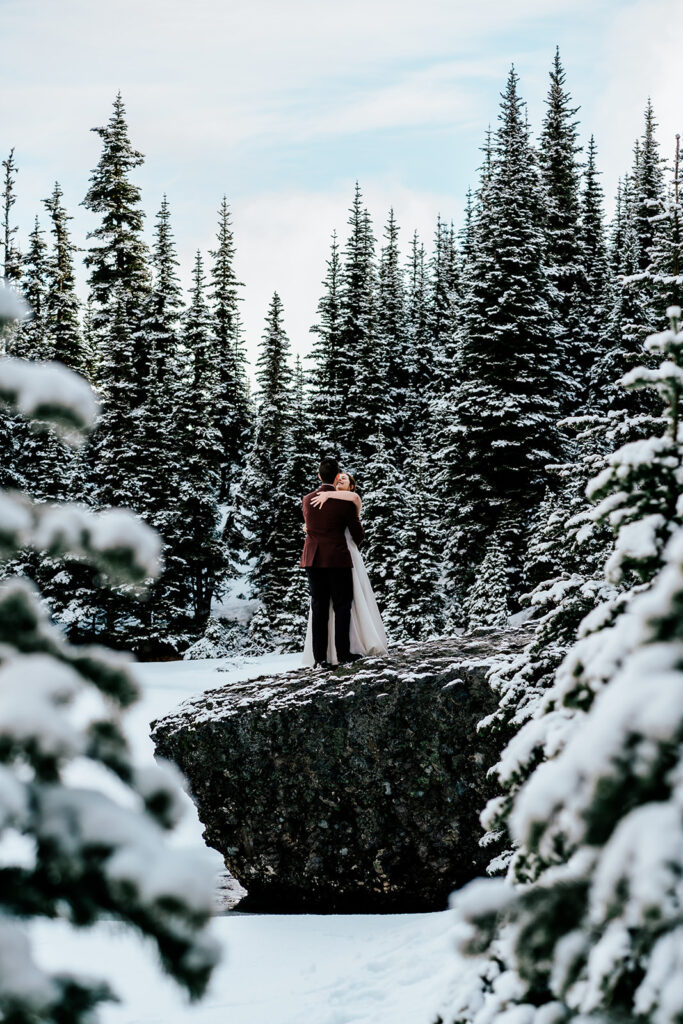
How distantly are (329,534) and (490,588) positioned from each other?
1282 centimetres

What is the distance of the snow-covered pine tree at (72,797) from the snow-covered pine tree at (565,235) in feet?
77.8

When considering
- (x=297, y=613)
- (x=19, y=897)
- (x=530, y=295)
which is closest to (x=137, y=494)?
(x=297, y=613)

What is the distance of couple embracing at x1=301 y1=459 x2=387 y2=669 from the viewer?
7.83m

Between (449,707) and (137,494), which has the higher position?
(137,494)

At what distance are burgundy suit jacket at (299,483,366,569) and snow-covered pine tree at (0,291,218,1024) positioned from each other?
6086 millimetres

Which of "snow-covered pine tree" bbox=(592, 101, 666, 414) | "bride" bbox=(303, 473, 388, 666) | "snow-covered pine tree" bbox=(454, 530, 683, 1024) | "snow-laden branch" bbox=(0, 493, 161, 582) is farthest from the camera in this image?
"snow-covered pine tree" bbox=(592, 101, 666, 414)

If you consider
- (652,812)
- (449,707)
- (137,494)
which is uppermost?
(137,494)

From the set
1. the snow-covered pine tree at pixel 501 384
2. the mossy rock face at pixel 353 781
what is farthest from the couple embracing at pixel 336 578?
the snow-covered pine tree at pixel 501 384

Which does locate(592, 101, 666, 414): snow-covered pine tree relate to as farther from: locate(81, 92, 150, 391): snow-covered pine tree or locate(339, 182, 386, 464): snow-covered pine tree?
locate(81, 92, 150, 391): snow-covered pine tree

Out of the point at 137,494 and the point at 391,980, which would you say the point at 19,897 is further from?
the point at 137,494

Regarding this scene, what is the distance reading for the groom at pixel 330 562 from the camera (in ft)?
25.6

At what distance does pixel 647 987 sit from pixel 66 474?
3014cm

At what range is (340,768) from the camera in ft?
22.4

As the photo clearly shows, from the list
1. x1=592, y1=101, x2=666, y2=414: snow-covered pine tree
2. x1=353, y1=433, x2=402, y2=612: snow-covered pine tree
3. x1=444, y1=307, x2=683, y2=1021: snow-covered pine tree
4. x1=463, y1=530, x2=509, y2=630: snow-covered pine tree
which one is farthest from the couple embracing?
x1=353, y1=433, x2=402, y2=612: snow-covered pine tree
